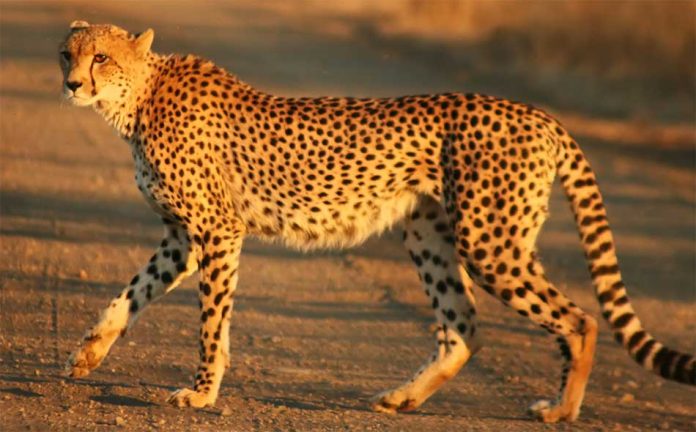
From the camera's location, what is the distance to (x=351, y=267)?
9.53 meters

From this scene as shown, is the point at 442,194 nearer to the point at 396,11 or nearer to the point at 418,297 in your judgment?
the point at 418,297

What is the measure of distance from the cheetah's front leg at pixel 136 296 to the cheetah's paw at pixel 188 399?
1.36ft

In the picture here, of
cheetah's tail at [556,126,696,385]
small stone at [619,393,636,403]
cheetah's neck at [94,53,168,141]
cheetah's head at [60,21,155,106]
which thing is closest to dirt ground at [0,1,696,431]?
small stone at [619,393,636,403]

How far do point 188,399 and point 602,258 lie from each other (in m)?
1.76

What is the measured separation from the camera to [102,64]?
266 inches

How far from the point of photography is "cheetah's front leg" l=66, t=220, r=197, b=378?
21.5 feet

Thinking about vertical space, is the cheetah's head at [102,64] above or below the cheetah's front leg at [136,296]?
above

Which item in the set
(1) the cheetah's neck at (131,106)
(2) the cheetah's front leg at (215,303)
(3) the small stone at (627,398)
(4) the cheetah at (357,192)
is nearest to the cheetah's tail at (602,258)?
(4) the cheetah at (357,192)

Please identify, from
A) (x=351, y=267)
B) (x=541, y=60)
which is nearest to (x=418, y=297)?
(x=351, y=267)

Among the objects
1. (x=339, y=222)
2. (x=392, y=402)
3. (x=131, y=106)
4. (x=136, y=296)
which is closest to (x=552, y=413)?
(x=392, y=402)

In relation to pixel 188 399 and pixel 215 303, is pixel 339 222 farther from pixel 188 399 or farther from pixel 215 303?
pixel 188 399

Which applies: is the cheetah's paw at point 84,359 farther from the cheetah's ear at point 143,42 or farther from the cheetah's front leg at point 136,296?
the cheetah's ear at point 143,42

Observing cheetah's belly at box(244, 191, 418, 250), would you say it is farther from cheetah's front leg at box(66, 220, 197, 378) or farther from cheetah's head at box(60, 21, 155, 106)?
cheetah's head at box(60, 21, 155, 106)

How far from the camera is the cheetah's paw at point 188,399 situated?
6324 millimetres
